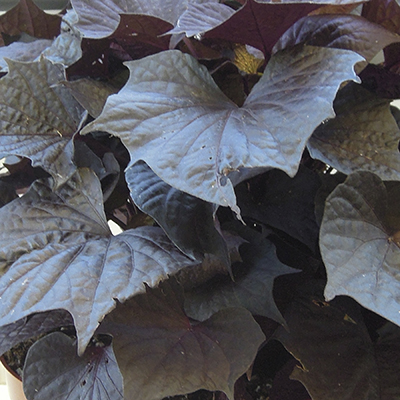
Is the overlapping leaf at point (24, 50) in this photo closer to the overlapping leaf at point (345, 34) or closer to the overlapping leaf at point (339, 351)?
the overlapping leaf at point (345, 34)

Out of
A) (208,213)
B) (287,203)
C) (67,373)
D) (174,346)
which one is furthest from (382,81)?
(67,373)

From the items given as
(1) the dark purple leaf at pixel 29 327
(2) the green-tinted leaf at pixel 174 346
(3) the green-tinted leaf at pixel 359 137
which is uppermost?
(3) the green-tinted leaf at pixel 359 137

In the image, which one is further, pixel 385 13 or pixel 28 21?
pixel 28 21

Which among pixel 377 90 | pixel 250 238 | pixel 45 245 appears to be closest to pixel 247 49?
pixel 377 90

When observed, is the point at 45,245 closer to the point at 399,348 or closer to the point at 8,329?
the point at 8,329

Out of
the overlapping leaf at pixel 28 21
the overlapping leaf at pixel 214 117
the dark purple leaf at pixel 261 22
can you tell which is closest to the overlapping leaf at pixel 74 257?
the overlapping leaf at pixel 214 117

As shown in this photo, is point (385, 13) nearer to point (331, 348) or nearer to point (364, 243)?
point (364, 243)
